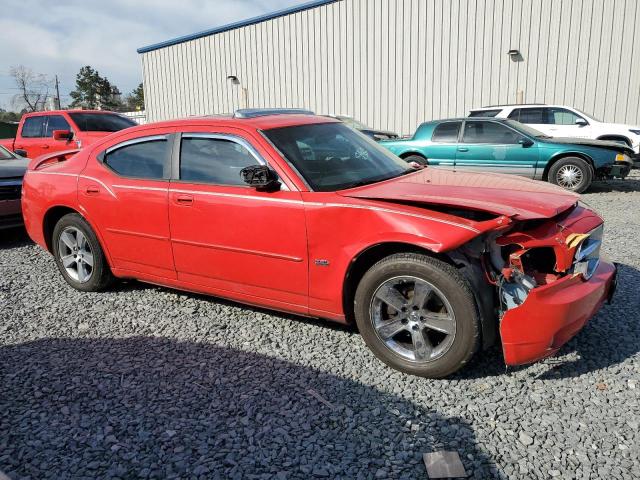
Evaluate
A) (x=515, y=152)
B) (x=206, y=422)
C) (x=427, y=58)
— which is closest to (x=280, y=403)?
(x=206, y=422)

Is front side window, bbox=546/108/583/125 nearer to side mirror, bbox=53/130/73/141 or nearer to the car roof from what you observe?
the car roof

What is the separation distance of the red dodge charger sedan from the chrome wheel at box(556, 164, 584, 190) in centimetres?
630

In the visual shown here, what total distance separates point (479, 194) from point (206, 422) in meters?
2.05

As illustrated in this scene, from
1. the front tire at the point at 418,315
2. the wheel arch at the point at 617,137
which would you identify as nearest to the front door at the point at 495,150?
the wheel arch at the point at 617,137

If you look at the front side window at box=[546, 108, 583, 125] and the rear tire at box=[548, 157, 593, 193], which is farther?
the front side window at box=[546, 108, 583, 125]

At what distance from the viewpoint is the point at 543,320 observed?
259 centimetres

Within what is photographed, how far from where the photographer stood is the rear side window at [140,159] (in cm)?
385

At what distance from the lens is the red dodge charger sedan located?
269 cm

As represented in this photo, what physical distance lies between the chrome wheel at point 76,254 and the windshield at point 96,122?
656 cm

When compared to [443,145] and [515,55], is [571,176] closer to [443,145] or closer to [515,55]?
[443,145]

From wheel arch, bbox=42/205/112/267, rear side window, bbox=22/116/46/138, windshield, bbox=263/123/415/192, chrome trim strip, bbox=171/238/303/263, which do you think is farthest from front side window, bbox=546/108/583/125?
rear side window, bbox=22/116/46/138

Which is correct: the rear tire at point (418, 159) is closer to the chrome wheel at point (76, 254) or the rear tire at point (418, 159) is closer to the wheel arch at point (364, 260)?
the chrome wheel at point (76, 254)

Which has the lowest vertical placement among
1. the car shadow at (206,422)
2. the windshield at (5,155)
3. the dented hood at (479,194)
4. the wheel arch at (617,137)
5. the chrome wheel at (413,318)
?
the car shadow at (206,422)

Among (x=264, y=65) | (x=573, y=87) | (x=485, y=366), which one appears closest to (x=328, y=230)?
(x=485, y=366)
